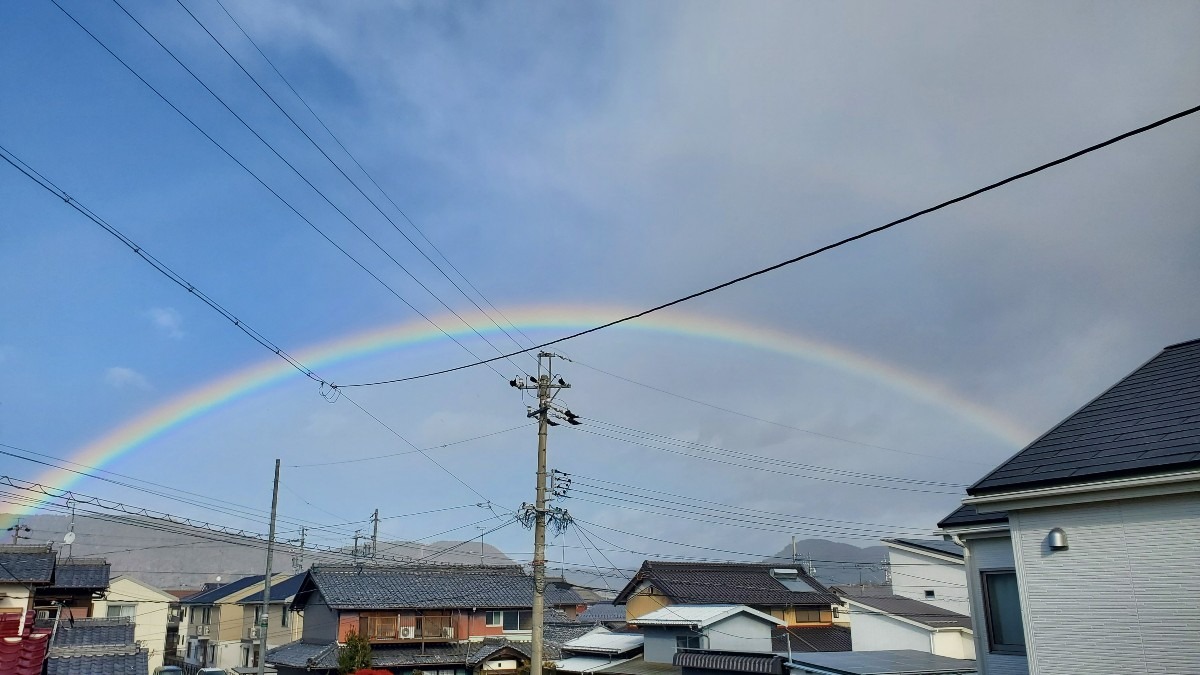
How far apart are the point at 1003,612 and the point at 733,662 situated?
10982 mm

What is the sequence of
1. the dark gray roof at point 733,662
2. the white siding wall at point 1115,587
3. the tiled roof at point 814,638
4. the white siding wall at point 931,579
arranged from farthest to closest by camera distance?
the white siding wall at point 931,579 → the tiled roof at point 814,638 → the dark gray roof at point 733,662 → the white siding wall at point 1115,587

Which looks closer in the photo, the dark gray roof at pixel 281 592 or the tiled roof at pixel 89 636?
the tiled roof at pixel 89 636

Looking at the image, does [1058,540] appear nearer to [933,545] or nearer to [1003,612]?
[1003,612]

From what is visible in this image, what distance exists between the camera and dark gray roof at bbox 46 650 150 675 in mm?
19109

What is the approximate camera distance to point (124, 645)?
22.1m

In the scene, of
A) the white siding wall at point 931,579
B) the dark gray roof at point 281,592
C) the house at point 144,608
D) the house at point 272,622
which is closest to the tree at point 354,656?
the house at point 272,622

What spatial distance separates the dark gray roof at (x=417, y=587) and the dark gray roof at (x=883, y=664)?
28.0m

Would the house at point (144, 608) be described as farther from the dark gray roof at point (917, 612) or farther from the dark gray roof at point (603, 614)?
the dark gray roof at point (917, 612)

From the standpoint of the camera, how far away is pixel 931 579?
45000mm

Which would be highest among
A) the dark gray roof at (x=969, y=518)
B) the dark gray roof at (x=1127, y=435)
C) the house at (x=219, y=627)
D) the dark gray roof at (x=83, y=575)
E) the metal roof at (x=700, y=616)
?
the dark gray roof at (x=1127, y=435)

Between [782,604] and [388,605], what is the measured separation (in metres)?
22.4

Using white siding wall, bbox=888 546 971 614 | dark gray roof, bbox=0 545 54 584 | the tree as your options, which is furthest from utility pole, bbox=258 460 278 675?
white siding wall, bbox=888 546 971 614

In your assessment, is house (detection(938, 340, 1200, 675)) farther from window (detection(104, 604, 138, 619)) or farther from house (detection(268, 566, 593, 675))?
window (detection(104, 604, 138, 619))

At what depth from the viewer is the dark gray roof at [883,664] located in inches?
731
